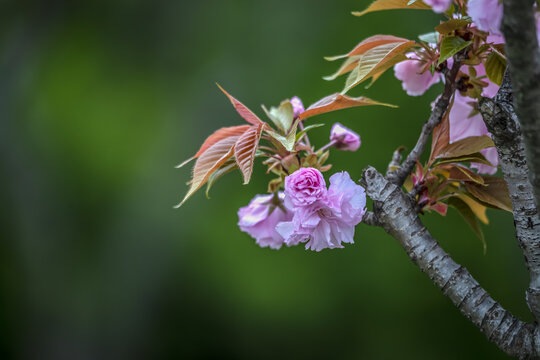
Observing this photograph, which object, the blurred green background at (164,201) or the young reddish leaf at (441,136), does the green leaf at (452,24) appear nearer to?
the young reddish leaf at (441,136)

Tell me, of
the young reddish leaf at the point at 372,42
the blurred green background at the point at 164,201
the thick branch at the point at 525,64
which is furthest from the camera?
the blurred green background at the point at 164,201

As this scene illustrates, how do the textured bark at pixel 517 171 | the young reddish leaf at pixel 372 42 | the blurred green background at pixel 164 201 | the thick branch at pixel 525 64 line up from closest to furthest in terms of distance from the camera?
the thick branch at pixel 525 64 < the textured bark at pixel 517 171 < the young reddish leaf at pixel 372 42 < the blurred green background at pixel 164 201

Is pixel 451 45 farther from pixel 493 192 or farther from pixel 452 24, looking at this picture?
pixel 493 192

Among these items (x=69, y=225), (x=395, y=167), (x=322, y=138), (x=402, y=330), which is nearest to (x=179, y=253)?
(x=69, y=225)

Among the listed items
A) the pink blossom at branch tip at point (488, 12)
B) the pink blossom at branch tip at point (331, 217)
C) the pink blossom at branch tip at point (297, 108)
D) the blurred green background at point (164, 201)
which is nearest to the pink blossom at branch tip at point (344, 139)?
the pink blossom at branch tip at point (297, 108)

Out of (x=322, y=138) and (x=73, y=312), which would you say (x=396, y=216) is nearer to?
(x=322, y=138)

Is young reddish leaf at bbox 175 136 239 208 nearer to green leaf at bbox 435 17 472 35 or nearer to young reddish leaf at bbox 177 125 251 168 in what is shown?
young reddish leaf at bbox 177 125 251 168
